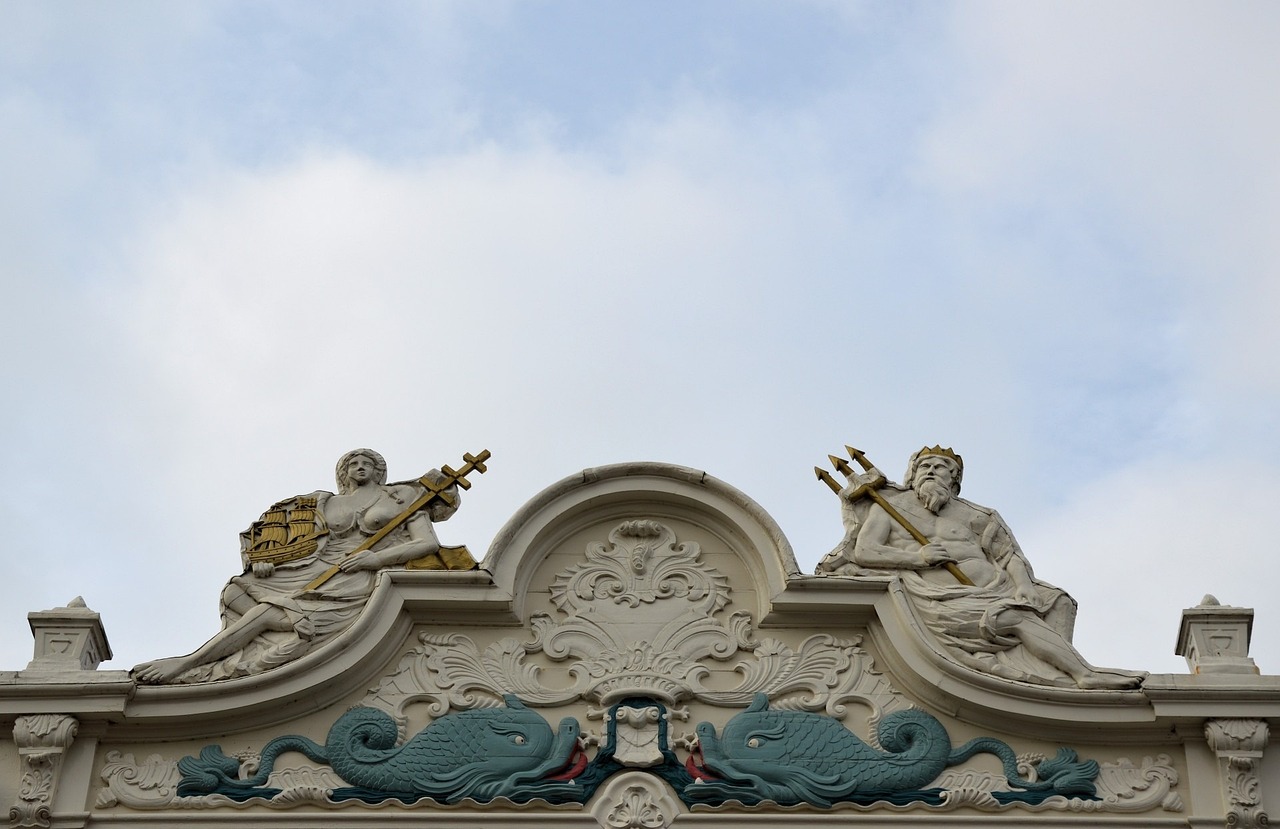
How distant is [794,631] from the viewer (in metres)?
13.5

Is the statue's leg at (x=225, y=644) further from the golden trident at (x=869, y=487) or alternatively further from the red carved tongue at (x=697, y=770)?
the golden trident at (x=869, y=487)

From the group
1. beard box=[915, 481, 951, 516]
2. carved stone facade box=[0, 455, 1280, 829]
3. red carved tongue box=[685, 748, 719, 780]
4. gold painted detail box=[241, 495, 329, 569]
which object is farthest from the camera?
beard box=[915, 481, 951, 516]

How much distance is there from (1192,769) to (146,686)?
6128mm

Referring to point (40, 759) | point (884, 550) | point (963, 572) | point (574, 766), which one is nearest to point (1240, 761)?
point (963, 572)

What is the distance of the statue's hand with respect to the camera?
13.7 meters

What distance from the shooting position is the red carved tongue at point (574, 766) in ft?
41.9

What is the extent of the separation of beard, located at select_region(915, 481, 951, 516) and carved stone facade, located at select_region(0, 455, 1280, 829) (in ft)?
2.53

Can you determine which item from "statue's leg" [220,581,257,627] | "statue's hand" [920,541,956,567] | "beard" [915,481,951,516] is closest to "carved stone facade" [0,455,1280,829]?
"statue's hand" [920,541,956,567]

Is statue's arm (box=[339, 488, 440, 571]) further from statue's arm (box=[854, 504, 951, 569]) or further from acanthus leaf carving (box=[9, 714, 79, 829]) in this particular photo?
statue's arm (box=[854, 504, 951, 569])

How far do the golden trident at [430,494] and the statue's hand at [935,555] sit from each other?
9.62 ft

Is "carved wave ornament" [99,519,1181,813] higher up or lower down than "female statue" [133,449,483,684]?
lower down

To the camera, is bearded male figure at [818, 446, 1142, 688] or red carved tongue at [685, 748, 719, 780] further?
bearded male figure at [818, 446, 1142, 688]

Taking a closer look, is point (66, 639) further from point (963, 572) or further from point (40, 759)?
point (963, 572)

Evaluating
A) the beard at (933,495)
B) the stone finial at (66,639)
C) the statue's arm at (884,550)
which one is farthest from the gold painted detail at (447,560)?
the beard at (933,495)
